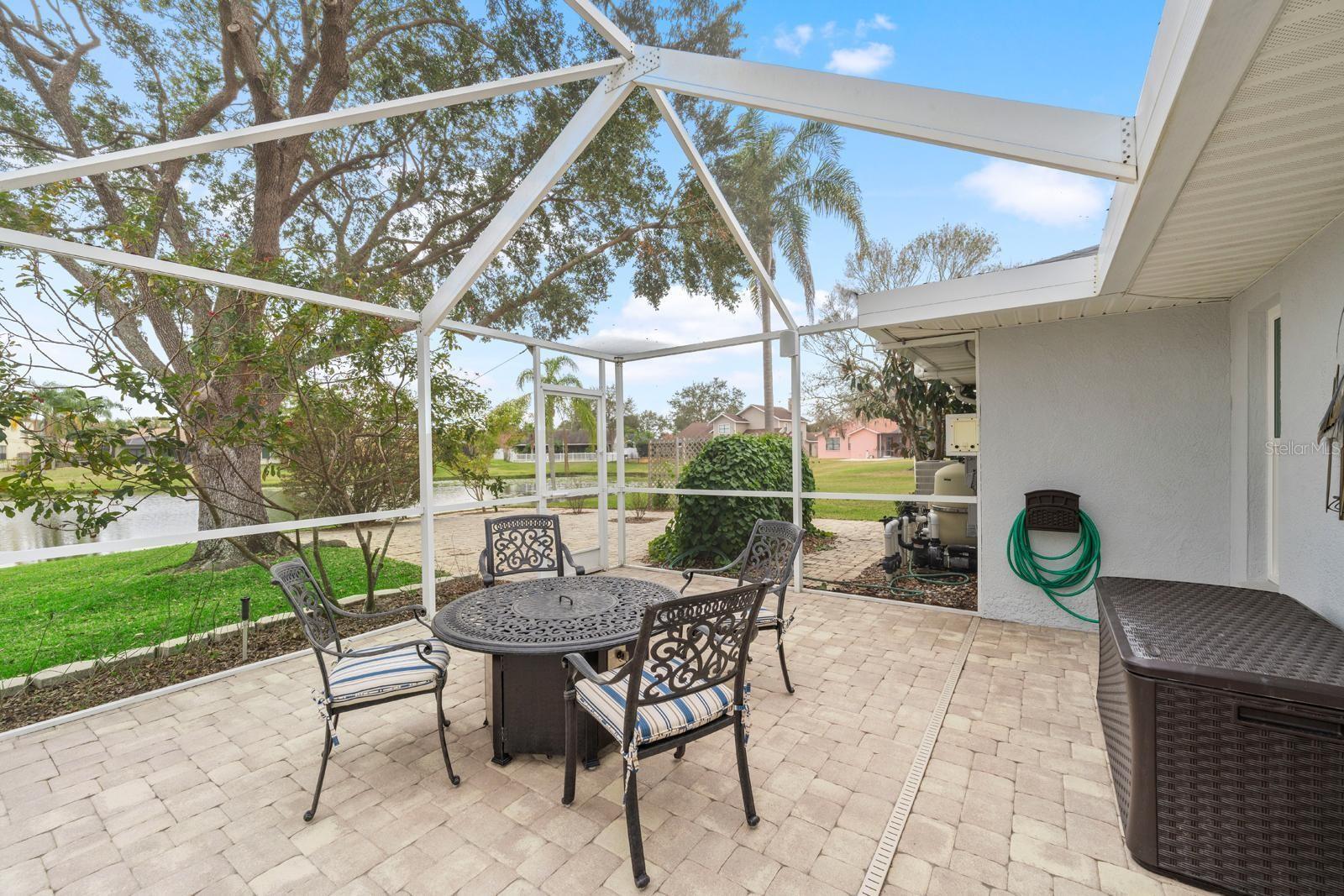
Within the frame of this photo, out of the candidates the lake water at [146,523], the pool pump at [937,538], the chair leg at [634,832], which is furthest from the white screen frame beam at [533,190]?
the pool pump at [937,538]

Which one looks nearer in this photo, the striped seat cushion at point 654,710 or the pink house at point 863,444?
the striped seat cushion at point 654,710

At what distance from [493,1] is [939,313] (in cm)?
560

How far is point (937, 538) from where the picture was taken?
6.20m

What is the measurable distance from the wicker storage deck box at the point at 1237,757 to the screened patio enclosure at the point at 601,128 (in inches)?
66.3

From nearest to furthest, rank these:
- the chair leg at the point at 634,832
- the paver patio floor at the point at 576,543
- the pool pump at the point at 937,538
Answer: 1. the chair leg at the point at 634,832
2. the pool pump at the point at 937,538
3. the paver patio floor at the point at 576,543

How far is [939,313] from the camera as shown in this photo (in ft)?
13.2

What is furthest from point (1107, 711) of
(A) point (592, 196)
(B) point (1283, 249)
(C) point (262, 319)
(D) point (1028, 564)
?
(A) point (592, 196)

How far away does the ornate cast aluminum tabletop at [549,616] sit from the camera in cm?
233

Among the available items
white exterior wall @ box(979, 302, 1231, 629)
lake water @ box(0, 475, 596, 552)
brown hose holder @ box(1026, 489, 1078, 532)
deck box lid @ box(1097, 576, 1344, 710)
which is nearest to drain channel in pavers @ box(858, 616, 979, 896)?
deck box lid @ box(1097, 576, 1344, 710)

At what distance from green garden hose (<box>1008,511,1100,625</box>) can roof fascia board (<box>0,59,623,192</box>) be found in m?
4.51

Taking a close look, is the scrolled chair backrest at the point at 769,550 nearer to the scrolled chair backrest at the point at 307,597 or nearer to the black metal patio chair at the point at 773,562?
the black metal patio chair at the point at 773,562

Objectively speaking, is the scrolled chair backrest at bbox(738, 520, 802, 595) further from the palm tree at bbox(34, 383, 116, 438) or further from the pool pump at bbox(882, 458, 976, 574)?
the palm tree at bbox(34, 383, 116, 438)

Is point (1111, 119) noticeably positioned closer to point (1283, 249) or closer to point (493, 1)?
point (1283, 249)

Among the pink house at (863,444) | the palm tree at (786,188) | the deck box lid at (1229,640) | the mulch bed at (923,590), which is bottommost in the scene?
the mulch bed at (923,590)
